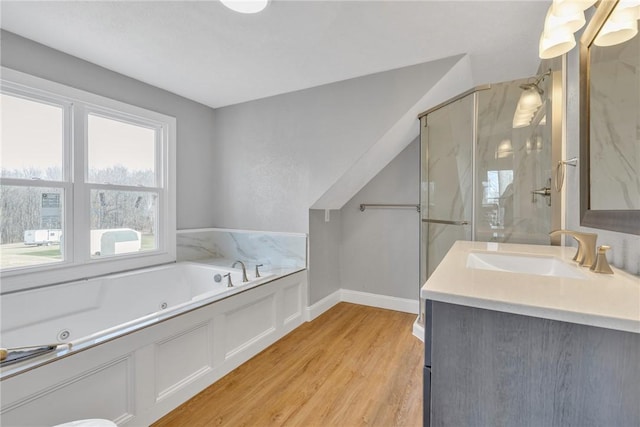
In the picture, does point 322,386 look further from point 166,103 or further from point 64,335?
point 166,103

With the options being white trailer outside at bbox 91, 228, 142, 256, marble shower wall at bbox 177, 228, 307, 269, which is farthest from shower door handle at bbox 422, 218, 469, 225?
white trailer outside at bbox 91, 228, 142, 256

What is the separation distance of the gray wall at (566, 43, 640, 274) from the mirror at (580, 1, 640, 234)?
0.20ft

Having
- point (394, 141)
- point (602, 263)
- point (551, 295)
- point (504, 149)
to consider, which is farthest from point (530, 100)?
point (551, 295)

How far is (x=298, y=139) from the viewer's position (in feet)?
8.94

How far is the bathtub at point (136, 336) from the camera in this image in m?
1.11

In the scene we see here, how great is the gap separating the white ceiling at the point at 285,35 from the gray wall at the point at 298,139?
0.55 feet

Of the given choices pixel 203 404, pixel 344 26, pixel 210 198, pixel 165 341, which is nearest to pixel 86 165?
pixel 210 198

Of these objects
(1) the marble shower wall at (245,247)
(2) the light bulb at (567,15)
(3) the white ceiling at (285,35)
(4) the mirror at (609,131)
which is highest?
(3) the white ceiling at (285,35)

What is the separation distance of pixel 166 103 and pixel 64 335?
2113mm

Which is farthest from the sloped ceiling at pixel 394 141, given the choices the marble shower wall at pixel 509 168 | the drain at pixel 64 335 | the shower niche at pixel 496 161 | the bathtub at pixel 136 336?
the drain at pixel 64 335

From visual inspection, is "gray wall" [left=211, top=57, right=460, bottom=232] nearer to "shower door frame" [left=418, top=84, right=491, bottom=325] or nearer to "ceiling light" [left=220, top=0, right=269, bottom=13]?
"shower door frame" [left=418, top=84, right=491, bottom=325]

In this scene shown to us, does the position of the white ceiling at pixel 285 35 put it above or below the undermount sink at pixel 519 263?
above

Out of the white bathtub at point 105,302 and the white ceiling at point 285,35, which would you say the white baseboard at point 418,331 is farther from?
the white ceiling at point 285,35

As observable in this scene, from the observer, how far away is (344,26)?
1.72 m
